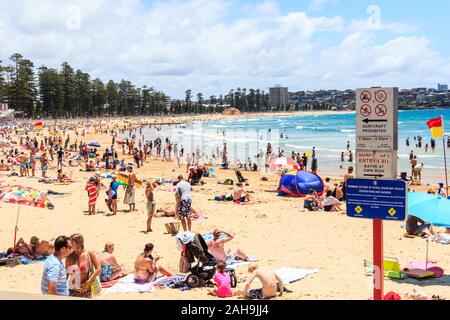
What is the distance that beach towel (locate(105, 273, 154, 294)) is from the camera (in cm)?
729

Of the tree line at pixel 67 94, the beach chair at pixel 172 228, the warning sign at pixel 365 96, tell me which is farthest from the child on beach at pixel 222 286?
the tree line at pixel 67 94

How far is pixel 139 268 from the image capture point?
7.63 m

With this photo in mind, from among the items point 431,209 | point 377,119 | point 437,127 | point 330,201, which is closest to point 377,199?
point 377,119

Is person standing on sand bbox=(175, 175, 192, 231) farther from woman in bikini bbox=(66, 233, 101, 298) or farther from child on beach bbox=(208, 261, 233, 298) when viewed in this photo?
woman in bikini bbox=(66, 233, 101, 298)

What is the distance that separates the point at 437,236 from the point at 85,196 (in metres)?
10.6

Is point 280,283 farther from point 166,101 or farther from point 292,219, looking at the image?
point 166,101

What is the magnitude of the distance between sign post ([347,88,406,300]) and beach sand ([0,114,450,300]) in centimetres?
312

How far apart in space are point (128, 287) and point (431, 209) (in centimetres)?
473

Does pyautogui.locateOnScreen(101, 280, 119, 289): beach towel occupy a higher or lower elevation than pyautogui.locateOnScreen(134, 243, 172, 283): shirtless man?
lower

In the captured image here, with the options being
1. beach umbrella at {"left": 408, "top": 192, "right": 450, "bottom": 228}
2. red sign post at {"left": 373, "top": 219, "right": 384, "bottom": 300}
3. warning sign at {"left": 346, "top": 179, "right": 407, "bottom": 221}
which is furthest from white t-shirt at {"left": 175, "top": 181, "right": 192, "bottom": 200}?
warning sign at {"left": 346, "top": 179, "right": 407, "bottom": 221}

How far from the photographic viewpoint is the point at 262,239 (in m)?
10.7

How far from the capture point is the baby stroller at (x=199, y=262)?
744 cm

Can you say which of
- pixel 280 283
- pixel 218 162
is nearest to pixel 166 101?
pixel 218 162

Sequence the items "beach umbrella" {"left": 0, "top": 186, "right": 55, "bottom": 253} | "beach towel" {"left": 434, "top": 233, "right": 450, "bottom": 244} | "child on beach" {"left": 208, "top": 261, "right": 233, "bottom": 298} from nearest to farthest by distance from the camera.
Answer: "child on beach" {"left": 208, "top": 261, "right": 233, "bottom": 298}, "beach umbrella" {"left": 0, "top": 186, "right": 55, "bottom": 253}, "beach towel" {"left": 434, "top": 233, "right": 450, "bottom": 244}
